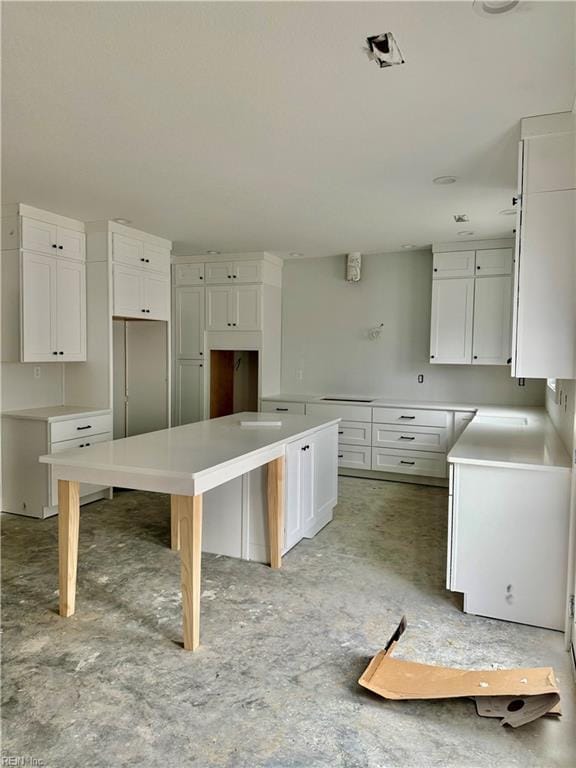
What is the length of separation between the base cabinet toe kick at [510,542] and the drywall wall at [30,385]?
3694 mm

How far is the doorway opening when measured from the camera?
621 centimetres

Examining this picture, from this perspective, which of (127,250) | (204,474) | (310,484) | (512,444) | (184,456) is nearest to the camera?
(204,474)

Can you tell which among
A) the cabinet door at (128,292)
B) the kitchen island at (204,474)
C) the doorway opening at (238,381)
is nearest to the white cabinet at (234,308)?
the doorway opening at (238,381)

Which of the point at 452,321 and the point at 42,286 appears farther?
the point at 452,321

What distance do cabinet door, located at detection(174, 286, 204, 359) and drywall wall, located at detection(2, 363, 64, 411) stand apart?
1.56 meters

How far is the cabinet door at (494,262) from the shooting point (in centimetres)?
482

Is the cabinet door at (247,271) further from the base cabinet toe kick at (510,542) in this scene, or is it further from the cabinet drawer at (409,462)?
the base cabinet toe kick at (510,542)

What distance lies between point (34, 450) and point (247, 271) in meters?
2.95

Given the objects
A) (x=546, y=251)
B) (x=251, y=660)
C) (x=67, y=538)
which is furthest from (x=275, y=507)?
(x=546, y=251)

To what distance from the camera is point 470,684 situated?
1.93 meters

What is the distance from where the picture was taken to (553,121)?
7.81ft

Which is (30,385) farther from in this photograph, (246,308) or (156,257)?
(246,308)

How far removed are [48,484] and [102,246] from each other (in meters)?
2.10

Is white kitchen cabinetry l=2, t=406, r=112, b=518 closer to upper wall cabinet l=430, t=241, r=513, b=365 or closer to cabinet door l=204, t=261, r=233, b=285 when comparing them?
cabinet door l=204, t=261, r=233, b=285
